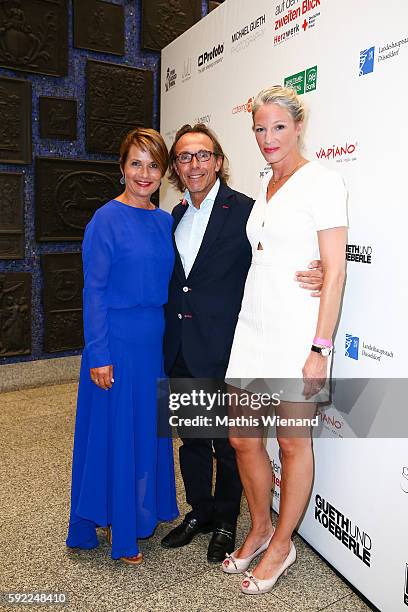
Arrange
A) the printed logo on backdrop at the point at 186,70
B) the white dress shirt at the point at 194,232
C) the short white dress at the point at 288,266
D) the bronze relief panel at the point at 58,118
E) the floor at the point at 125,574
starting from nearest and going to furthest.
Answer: the short white dress at the point at 288,266
the floor at the point at 125,574
the white dress shirt at the point at 194,232
the printed logo on backdrop at the point at 186,70
the bronze relief panel at the point at 58,118

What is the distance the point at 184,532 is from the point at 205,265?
1165 millimetres

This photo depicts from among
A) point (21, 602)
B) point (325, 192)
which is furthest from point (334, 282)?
point (21, 602)

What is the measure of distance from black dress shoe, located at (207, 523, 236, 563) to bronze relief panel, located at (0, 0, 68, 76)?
11.3 feet

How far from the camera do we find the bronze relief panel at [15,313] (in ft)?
14.2

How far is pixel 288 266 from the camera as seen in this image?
1.91 m

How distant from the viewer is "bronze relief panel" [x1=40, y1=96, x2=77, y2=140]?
427 centimetres

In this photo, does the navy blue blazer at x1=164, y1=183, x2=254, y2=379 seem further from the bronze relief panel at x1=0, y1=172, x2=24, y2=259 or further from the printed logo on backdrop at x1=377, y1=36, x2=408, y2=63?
the bronze relief panel at x1=0, y1=172, x2=24, y2=259

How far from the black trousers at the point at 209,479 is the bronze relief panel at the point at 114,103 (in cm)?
281

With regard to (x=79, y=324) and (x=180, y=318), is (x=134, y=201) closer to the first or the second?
(x=180, y=318)

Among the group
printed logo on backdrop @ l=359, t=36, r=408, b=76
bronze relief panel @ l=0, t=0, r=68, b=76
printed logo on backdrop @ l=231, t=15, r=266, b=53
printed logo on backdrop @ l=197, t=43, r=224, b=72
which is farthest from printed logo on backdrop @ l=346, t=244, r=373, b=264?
bronze relief panel @ l=0, t=0, r=68, b=76

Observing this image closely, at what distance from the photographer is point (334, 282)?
184cm

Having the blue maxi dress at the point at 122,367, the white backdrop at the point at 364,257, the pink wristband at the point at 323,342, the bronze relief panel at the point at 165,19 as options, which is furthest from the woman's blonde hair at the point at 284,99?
the bronze relief panel at the point at 165,19

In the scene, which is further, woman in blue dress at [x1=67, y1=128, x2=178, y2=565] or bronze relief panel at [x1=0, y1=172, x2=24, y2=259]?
bronze relief panel at [x1=0, y1=172, x2=24, y2=259]

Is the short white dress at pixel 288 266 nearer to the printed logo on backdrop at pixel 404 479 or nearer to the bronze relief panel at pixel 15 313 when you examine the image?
the printed logo on backdrop at pixel 404 479
